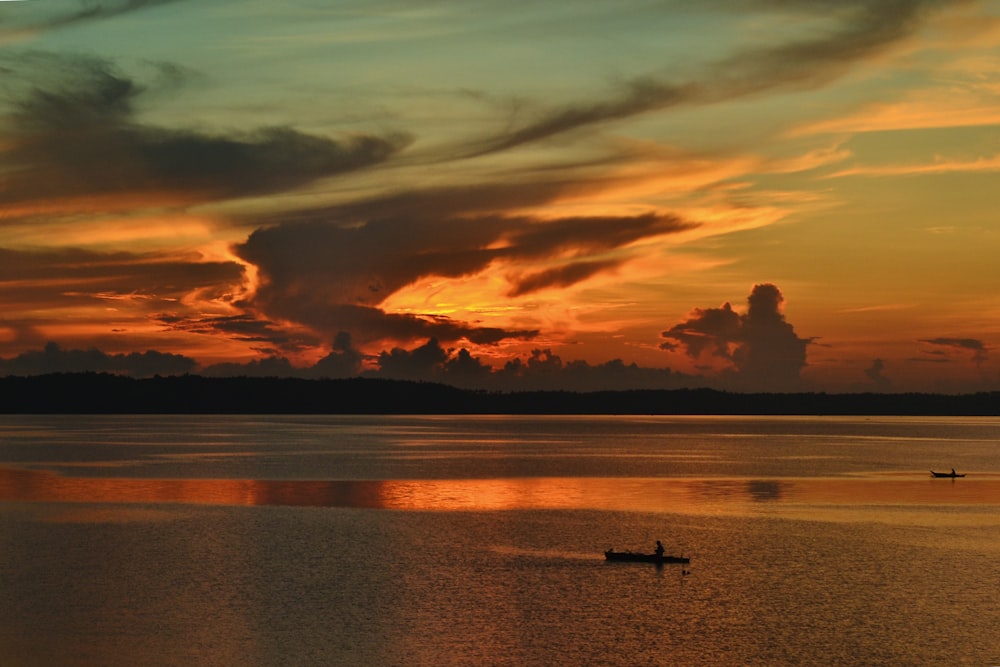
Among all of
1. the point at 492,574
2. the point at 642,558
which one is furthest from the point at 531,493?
the point at 492,574

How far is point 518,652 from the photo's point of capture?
124 feet

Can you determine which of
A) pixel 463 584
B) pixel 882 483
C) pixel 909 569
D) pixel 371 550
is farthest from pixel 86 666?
pixel 882 483

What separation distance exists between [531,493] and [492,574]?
43597 mm

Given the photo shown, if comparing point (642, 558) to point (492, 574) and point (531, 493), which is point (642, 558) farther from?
point (531, 493)

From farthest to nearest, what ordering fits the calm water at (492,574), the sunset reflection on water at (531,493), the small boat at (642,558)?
the sunset reflection on water at (531,493)
the small boat at (642,558)
the calm water at (492,574)

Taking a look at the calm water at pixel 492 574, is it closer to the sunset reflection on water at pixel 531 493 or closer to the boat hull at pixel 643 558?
the sunset reflection on water at pixel 531 493

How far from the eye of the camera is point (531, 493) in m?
94.6

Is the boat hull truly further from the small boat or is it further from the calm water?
the calm water

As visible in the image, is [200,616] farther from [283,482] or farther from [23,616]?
[283,482]

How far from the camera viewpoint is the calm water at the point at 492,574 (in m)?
38.3

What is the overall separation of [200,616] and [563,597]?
49.1 feet

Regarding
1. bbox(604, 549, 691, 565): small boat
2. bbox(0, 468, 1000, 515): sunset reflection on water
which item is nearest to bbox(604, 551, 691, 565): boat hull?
bbox(604, 549, 691, 565): small boat

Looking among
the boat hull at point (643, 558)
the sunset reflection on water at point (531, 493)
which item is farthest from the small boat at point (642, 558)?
the sunset reflection on water at point (531, 493)

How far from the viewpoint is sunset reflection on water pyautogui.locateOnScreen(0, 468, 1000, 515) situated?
83562 millimetres
